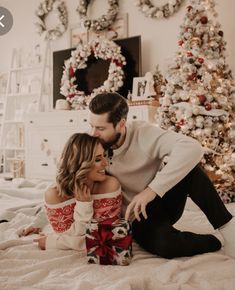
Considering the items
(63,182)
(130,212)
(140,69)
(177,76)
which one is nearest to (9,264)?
(63,182)

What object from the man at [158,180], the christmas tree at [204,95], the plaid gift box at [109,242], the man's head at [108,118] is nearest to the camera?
the plaid gift box at [109,242]

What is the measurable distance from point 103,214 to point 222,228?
0.47m

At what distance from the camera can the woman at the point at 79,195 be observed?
1.40m

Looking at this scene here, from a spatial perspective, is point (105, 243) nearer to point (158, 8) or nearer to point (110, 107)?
point (110, 107)

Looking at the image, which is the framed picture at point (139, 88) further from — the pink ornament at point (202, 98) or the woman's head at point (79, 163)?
the woman's head at point (79, 163)

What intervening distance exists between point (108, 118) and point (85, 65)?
9.63 ft

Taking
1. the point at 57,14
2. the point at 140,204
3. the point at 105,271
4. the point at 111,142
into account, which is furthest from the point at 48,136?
the point at 105,271

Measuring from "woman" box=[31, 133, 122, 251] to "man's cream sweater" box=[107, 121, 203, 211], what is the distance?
0.12 meters

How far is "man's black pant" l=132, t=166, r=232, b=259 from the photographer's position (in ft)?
4.56

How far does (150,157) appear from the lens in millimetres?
1566

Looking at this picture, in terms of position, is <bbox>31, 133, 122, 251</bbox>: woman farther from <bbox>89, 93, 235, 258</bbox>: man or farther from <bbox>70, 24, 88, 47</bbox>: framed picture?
<bbox>70, 24, 88, 47</bbox>: framed picture

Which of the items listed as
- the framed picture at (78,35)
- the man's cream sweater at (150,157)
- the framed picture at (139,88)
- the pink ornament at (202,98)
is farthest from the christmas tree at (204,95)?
the framed picture at (78,35)

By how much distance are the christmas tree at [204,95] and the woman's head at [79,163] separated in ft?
5.62

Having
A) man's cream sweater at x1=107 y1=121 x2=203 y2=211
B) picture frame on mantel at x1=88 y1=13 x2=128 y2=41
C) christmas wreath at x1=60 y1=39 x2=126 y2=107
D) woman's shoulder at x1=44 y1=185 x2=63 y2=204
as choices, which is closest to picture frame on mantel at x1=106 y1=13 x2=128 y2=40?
picture frame on mantel at x1=88 y1=13 x2=128 y2=41
